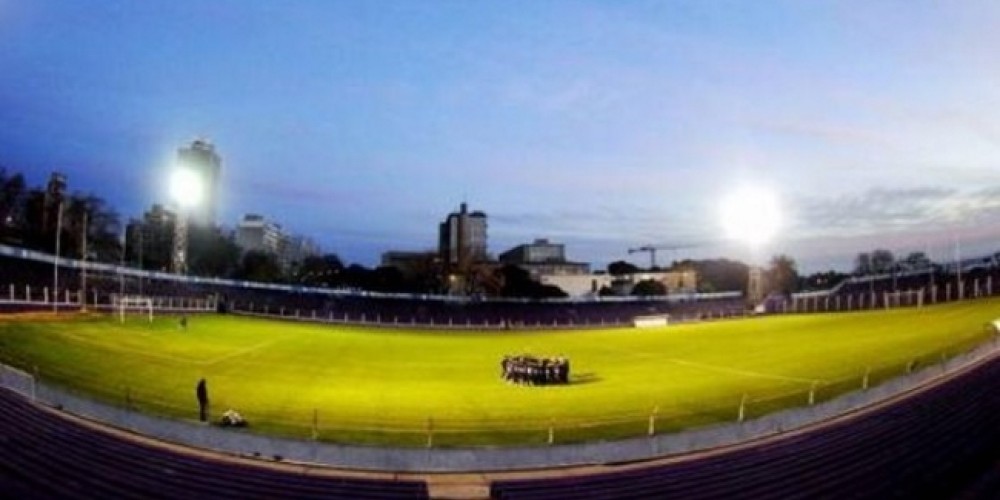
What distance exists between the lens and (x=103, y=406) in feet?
41.1

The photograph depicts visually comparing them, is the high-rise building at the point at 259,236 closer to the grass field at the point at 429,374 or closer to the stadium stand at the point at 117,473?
the grass field at the point at 429,374

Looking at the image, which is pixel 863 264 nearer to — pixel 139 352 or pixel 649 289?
pixel 139 352

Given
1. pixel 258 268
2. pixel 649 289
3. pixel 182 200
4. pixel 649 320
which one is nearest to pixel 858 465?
pixel 182 200

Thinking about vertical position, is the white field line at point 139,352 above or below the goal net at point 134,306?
below

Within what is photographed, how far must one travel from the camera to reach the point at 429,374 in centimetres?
2023

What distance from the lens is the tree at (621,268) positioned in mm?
48000

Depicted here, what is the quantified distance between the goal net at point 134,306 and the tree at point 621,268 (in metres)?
34.9

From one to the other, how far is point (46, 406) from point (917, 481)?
12966 millimetres

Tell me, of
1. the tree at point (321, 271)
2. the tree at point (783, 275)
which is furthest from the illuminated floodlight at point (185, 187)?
the tree at point (783, 275)

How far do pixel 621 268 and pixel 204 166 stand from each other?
1376 inches

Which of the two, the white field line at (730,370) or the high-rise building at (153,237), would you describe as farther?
the white field line at (730,370)

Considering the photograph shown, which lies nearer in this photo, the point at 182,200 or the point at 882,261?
the point at 182,200

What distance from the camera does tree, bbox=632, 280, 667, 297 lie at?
40156 mm

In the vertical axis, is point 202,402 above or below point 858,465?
above
